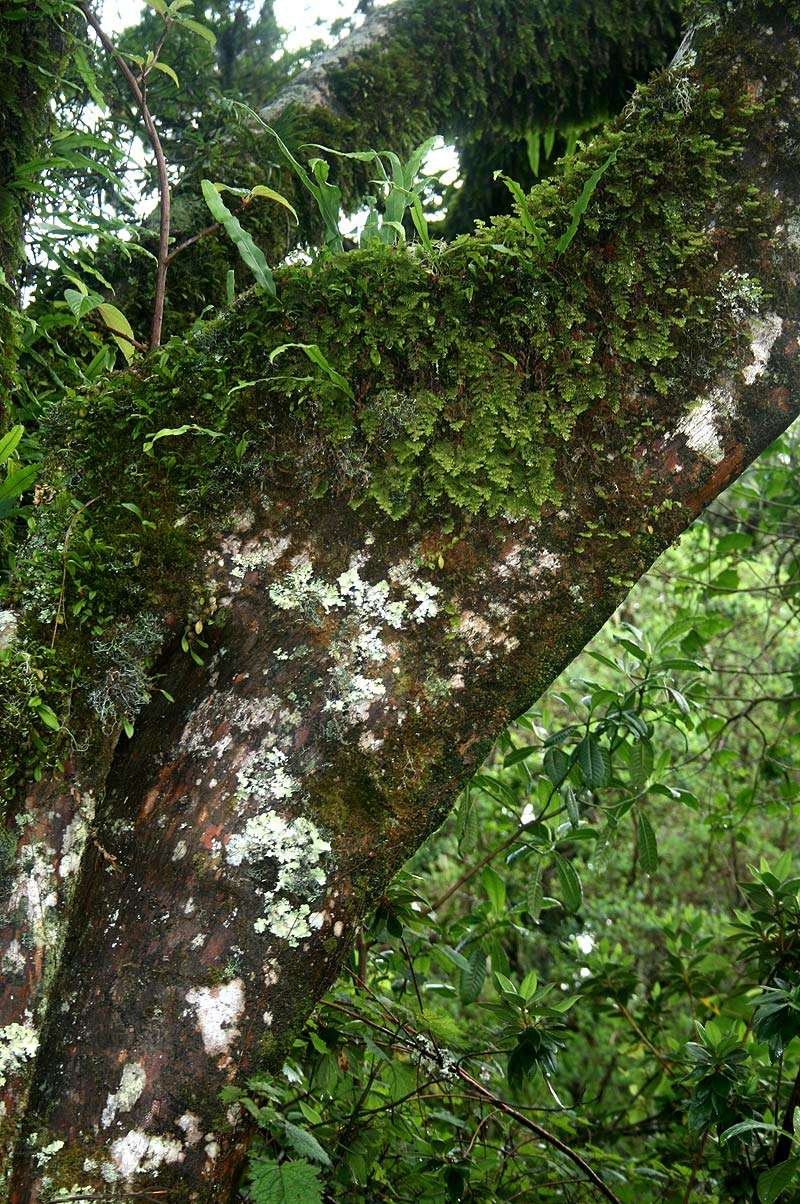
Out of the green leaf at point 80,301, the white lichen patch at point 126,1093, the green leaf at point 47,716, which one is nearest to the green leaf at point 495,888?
the white lichen patch at point 126,1093

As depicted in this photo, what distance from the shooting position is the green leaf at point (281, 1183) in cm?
134

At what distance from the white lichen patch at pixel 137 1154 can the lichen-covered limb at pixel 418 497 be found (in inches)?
4.4

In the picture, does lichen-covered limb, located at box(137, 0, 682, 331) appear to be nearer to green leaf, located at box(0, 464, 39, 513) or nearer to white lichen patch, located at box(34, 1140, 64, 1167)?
green leaf, located at box(0, 464, 39, 513)

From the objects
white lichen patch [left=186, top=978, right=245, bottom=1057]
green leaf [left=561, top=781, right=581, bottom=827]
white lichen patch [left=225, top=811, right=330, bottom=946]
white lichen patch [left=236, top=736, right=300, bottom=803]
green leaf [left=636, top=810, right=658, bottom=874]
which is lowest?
green leaf [left=636, top=810, right=658, bottom=874]

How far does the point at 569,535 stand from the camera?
1517 millimetres

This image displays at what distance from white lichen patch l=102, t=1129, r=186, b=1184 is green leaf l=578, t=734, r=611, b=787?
1.27 metres

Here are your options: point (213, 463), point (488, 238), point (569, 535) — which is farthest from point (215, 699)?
point (488, 238)

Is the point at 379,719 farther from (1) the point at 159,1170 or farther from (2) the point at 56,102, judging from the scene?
(2) the point at 56,102

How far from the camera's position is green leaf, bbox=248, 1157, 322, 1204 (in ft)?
4.38

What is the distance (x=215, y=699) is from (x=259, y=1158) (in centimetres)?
71

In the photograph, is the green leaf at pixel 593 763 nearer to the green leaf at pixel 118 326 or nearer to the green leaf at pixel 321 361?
the green leaf at pixel 321 361

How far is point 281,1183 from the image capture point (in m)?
1.36

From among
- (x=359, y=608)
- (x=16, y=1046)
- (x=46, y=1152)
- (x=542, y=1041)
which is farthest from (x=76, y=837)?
(x=542, y=1041)

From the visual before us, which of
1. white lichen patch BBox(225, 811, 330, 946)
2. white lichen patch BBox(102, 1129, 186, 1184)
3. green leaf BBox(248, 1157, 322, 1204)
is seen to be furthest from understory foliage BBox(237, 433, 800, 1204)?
white lichen patch BBox(225, 811, 330, 946)
